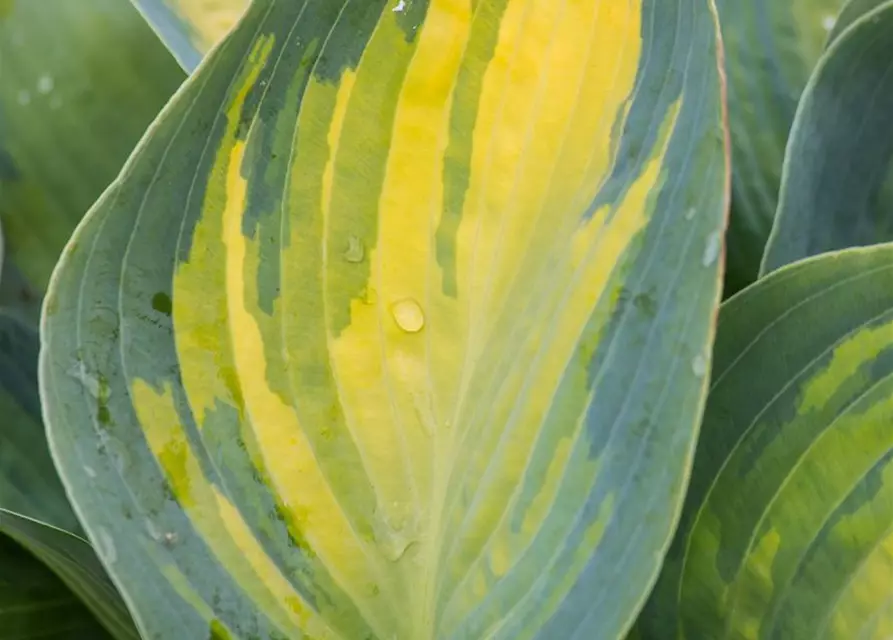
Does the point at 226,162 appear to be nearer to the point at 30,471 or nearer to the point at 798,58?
the point at 30,471

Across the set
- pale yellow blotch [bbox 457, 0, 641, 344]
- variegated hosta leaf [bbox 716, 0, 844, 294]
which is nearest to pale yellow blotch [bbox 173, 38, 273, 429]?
pale yellow blotch [bbox 457, 0, 641, 344]

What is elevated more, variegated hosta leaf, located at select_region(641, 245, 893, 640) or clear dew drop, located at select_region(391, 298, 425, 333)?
clear dew drop, located at select_region(391, 298, 425, 333)

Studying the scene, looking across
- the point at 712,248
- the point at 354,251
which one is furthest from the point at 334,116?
the point at 712,248

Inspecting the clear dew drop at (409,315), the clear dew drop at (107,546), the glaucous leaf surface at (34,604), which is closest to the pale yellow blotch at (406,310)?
the clear dew drop at (409,315)

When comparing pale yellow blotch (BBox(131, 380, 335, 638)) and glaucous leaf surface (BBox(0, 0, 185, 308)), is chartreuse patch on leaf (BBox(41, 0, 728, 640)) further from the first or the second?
glaucous leaf surface (BBox(0, 0, 185, 308))

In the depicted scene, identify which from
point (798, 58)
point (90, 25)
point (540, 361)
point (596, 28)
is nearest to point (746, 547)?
point (540, 361)

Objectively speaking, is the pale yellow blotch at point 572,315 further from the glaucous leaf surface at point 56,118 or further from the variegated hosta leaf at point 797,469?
the glaucous leaf surface at point 56,118

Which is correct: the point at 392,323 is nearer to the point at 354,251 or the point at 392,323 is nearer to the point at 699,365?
the point at 354,251
